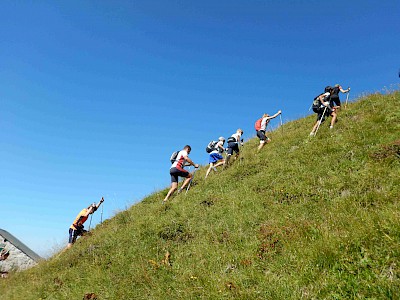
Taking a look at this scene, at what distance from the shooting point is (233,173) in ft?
41.3

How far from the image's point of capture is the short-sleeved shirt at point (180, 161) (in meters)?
13.5

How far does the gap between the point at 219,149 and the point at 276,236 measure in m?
10.5

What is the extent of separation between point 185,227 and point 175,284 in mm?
3071

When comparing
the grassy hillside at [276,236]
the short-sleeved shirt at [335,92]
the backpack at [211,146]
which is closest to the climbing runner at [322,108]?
the grassy hillside at [276,236]

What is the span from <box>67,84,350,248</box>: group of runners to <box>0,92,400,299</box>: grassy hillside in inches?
46.4

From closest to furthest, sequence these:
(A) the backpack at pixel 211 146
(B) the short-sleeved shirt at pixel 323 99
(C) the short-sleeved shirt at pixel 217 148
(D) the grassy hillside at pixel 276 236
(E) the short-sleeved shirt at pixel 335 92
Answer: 1. (D) the grassy hillside at pixel 276 236
2. (B) the short-sleeved shirt at pixel 323 99
3. (E) the short-sleeved shirt at pixel 335 92
4. (C) the short-sleeved shirt at pixel 217 148
5. (A) the backpack at pixel 211 146

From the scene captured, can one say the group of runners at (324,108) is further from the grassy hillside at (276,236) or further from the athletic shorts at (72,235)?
the athletic shorts at (72,235)

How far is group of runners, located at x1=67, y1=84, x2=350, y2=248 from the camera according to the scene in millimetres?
13531

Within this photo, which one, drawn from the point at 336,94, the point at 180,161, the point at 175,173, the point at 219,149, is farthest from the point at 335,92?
the point at 175,173

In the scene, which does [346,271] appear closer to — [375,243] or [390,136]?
[375,243]

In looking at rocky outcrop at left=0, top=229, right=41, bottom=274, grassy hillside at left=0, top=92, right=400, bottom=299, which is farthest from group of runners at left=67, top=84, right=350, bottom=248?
rocky outcrop at left=0, top=229, right=41, bottom=274

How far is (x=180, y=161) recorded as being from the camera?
13.6 meters

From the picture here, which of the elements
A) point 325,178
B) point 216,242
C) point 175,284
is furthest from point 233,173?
point 175,284

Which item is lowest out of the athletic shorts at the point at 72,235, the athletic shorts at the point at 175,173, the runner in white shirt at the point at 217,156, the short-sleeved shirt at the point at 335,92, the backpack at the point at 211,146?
the athletic shorts at the point at 72,235
